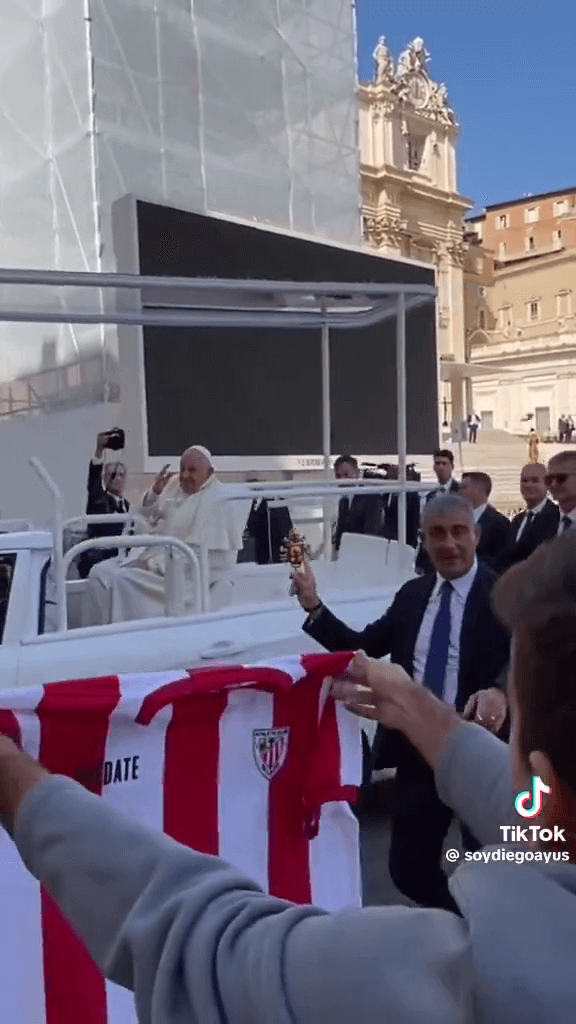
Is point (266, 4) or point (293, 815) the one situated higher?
point (266, 4)

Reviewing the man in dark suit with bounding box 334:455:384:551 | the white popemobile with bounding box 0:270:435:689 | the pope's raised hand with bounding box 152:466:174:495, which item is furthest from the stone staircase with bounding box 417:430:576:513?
the white popemobile with bounding box 0:270:435:689

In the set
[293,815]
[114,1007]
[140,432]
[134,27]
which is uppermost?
[134,27]

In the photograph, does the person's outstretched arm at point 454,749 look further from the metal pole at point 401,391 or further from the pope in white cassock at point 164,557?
the metal pole at point 401,391

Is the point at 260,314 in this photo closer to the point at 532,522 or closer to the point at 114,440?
the point at 114,440

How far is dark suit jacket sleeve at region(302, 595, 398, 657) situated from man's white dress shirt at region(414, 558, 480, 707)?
0.14m

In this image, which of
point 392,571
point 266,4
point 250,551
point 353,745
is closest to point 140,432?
point 250,551

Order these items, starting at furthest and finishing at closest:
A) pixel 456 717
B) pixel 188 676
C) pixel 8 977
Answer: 1. pixel 188 676
2. pixel 8 977
3. pixel 456 717

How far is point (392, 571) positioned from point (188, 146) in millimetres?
11119

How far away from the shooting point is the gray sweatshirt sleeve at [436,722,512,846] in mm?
1438

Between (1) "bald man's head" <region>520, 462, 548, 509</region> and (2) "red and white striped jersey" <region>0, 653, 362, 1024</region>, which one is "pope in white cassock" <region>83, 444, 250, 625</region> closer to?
(1) "bald man's head" <region>520, 462, 548, 509</region>

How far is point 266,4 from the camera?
1595cm

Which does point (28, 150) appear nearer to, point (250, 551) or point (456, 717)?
point (250, 551)

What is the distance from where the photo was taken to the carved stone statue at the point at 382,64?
56.5m

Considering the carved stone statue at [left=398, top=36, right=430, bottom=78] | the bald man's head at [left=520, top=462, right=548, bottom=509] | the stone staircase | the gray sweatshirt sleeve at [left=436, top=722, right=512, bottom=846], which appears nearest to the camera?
the gray sweatshirt sleeve at [left=436, top=722, right=512, bottom=846]
